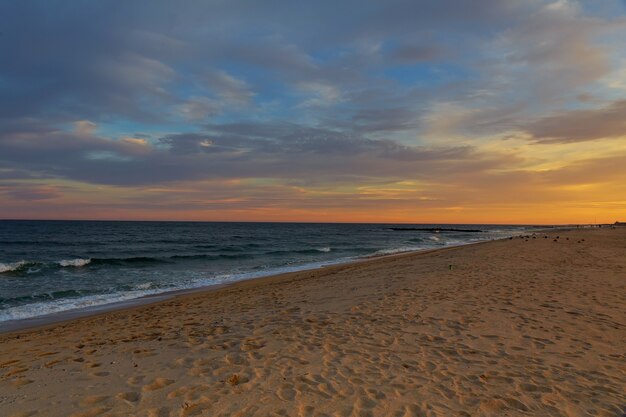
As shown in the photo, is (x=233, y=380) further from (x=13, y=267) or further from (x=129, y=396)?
(x=13, y=267)

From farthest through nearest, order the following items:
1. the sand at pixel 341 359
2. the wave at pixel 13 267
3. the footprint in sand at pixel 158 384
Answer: the wave at pixel 13 267 < the footprint in sand at pixel 158 384 < the sand at pixel 341 359

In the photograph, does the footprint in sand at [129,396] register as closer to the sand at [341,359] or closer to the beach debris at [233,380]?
the sand at [341,359]

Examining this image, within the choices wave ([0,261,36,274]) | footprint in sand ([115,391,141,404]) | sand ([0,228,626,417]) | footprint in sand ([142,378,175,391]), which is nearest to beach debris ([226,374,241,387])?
Result: sand ([0,228,626,417])

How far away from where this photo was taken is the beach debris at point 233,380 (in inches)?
204

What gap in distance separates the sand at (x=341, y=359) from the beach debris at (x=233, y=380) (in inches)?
1.1

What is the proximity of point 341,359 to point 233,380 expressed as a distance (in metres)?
1.71

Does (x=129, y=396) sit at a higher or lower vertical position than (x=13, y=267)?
higher

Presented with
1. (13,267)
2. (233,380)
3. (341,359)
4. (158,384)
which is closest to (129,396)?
(158,384)

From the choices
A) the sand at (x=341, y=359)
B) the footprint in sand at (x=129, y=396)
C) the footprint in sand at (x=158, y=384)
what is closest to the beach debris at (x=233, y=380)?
the sand at (x=341, y=359)

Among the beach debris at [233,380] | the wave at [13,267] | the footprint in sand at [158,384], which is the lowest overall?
the wave at [13,267]

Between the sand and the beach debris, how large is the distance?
28mm

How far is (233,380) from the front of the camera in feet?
17.2

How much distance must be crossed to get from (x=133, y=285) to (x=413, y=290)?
1339 cm

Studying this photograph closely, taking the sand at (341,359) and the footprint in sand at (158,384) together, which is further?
the footprint in sand at (158,384)
